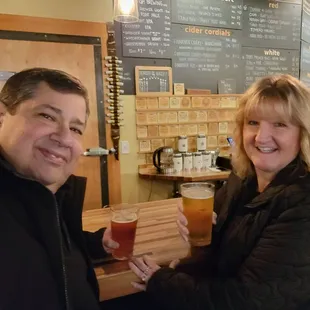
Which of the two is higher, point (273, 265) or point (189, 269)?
point (273, 265)

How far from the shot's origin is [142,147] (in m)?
3.42

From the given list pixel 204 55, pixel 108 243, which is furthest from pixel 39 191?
pixel 204 55

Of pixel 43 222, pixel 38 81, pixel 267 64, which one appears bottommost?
pixel 43 222

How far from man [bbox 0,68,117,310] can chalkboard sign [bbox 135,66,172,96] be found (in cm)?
232

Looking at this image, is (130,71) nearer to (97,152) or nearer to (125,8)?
(125,8)

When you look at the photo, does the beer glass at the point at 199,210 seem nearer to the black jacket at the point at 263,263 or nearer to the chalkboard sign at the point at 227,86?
the black jacket at the point at 263,263

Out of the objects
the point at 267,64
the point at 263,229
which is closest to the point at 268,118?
the point at 263,229

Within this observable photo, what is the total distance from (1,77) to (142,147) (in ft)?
4.76

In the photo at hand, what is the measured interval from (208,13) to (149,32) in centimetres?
74

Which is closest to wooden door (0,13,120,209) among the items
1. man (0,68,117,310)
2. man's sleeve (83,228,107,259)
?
man's sleeve (83,228,107,259)

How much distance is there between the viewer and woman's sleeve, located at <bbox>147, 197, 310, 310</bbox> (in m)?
1.01

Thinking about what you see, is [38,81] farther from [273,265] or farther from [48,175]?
[273,265]

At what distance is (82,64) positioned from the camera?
9.52 ft

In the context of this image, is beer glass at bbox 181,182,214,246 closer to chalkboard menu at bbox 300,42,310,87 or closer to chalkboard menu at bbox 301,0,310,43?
chalkboard menu at bbox 300,42,310,87
